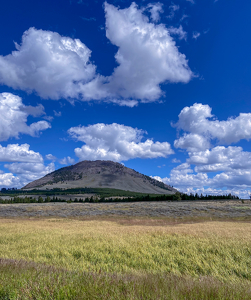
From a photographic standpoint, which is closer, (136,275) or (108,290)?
(108,290)

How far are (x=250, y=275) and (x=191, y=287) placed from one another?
4523mm

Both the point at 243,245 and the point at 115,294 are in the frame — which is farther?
the point at 243,245

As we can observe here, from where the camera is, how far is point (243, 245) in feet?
35.2

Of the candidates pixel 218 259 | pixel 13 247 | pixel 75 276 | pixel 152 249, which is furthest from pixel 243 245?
pixel 13 247

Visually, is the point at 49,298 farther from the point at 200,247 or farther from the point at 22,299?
the point at 200,247

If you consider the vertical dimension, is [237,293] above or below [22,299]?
above

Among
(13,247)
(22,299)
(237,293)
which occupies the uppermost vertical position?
(237,293)

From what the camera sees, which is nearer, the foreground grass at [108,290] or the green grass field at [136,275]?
the foreground grass at [108,290]

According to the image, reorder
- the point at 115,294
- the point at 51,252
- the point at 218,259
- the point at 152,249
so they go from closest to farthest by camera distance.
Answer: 1. the point at 115,294
2. the point at 218,259
3. the point at 51,252
4. the point at 152,249

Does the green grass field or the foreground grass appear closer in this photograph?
the foreground grass

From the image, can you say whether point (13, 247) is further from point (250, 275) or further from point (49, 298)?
point (250, 275)

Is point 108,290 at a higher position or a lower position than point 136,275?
higher

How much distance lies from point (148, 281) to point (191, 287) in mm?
942

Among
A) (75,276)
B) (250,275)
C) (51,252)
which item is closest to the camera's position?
(75,276)
